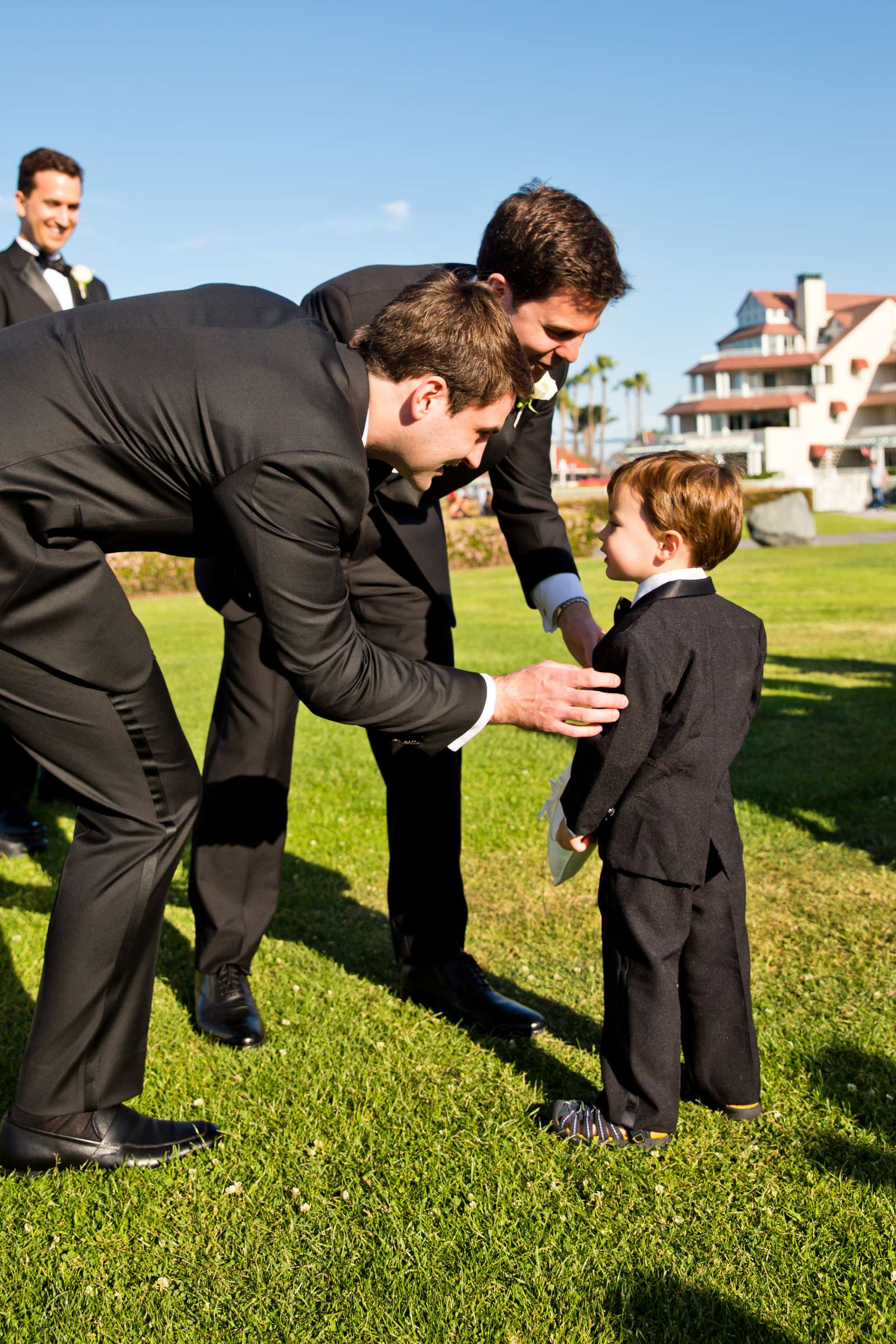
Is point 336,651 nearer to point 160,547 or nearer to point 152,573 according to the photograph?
point 160,547

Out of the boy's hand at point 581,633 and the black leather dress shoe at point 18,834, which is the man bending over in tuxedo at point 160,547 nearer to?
the boy's hand at point 581,633

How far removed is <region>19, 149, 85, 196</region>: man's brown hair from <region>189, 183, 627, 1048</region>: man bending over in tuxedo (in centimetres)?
279

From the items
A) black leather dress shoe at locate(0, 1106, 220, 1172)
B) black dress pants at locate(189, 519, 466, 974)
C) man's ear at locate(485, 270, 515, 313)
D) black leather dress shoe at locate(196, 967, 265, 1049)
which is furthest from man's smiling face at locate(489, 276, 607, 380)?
black leather dress shoe at locate(0, 1106, 220, 1172)

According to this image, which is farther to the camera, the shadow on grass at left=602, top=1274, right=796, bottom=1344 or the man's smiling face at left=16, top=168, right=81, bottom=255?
the man's smiling face at left=16, top=168, right=81, bottom=255

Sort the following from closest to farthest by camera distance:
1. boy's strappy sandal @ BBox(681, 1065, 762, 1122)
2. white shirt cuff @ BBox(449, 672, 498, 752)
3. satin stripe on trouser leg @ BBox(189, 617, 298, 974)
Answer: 1. white shirt cuff @ BBox(449, 672, 498, 752)
2. boy's strappy sandal @ BBox(681, 1065, 762, 1122)
3. satin stripe on trouser leg @ BBox(189, 617, 298, 974)

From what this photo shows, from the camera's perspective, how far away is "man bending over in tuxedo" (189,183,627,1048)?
348 cm

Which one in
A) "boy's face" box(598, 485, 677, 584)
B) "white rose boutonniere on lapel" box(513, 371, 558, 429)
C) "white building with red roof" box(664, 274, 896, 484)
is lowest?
"boy's face" box(598, 485, 677, 584)

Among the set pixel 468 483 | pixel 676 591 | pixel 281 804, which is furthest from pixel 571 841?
pixel 468 483

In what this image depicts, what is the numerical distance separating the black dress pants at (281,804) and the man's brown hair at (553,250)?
93 cm

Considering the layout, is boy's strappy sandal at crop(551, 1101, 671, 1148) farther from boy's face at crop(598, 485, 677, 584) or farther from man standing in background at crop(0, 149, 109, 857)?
man standing in background at crop(0, 149, 109, 857)

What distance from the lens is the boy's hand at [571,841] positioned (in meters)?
2.85

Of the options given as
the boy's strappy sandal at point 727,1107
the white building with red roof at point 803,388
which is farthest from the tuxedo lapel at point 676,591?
the white building with red roof at point 803,388

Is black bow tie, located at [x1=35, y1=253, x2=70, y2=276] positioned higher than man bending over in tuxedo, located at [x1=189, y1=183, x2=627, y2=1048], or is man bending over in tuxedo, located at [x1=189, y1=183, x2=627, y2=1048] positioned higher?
black bow tie, located at [x1=35, y1=253, x2=70, y2=276]

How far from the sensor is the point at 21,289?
18.4ft
